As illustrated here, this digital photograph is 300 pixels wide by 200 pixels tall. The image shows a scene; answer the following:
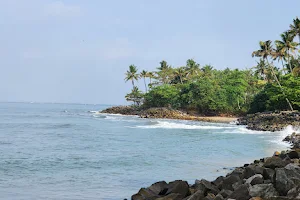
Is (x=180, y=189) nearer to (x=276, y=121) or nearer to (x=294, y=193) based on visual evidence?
(x=294, y=193)

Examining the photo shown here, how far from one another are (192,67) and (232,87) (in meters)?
15.1

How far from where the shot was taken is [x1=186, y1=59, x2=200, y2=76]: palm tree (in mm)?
81250

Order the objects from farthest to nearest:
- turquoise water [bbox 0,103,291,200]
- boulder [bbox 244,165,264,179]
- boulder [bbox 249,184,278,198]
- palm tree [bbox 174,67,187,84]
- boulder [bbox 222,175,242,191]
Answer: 1. palm tree [bbox 174,67,187,84]
2. turquoise water [bbox 0,103,291,200]
3. boulder [bbox 244,165,264,179]
4. boulder [bbox 222,175,242,191]
5. boulder [bbox 249,184,278,198]

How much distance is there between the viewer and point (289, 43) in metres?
49.2

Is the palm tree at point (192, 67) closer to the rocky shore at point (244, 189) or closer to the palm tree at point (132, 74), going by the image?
the palm tree at point (132, 74)

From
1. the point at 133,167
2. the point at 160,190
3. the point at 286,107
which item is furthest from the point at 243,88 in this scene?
the point at 160,190

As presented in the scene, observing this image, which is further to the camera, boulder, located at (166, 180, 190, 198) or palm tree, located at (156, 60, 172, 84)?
palm tree, located at (156, 60, 172, 84)

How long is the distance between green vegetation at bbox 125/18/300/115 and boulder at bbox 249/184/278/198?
142 feet

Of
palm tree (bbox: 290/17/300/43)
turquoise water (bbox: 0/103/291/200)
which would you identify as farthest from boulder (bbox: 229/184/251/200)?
palm tree (bbox: 290/17/300/43)

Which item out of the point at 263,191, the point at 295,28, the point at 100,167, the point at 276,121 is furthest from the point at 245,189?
the point at 295,28

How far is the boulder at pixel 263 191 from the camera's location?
689cm

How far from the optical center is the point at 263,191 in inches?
274

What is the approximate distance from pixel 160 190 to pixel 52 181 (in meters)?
4.71

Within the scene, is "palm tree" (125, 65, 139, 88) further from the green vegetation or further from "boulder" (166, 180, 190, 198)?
"boulder" (166, 180, 190, 198)
